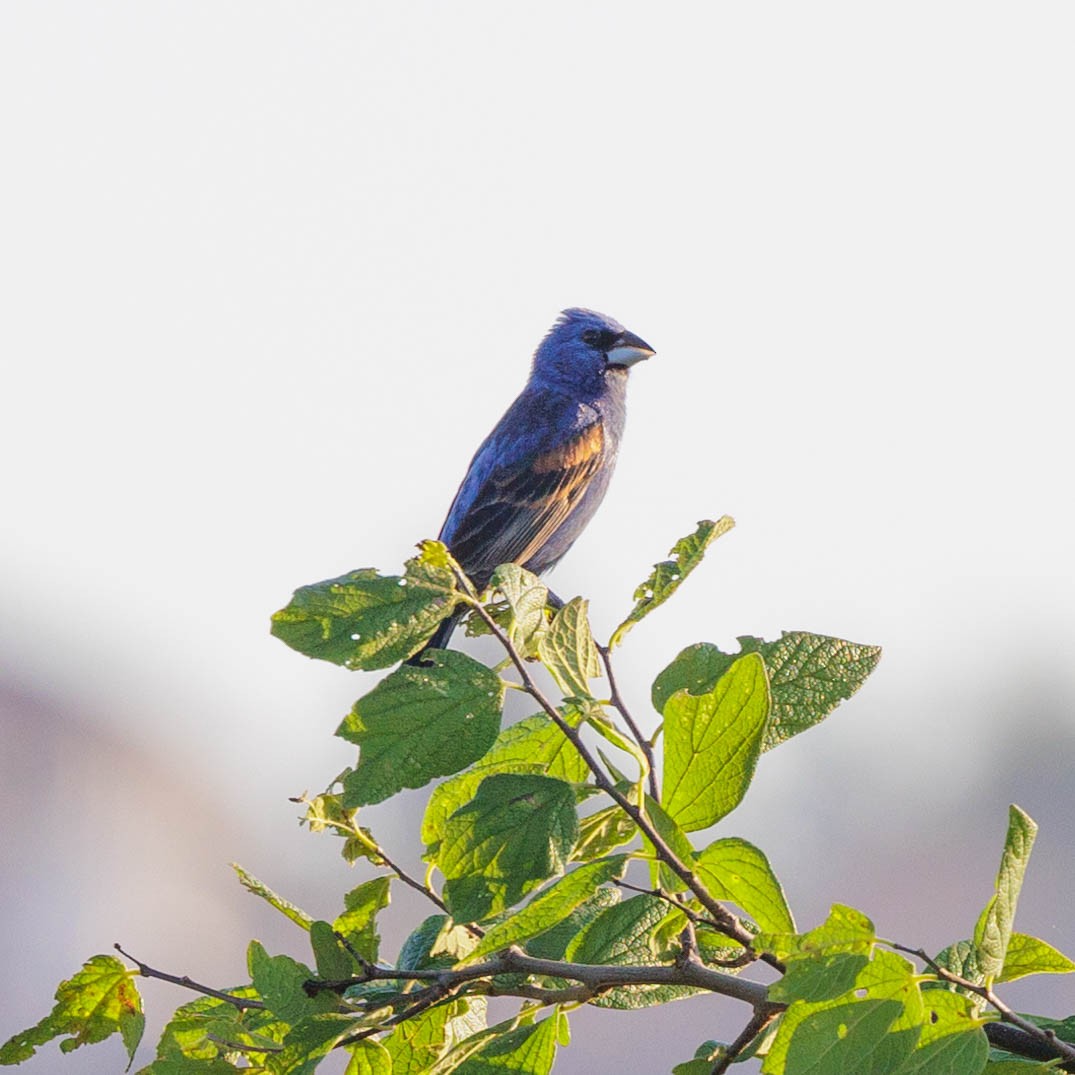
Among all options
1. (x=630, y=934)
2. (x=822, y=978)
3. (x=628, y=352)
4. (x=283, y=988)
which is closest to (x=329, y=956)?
(x=283, y=988)

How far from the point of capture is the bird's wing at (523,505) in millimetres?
6984

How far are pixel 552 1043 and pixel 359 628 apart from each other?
1.54 feet

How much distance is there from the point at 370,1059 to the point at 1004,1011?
25.8 inches

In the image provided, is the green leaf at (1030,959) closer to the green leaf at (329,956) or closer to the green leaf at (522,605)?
the green leaf at (522,605)

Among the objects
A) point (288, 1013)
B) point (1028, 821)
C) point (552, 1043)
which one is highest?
point (1028, 821)

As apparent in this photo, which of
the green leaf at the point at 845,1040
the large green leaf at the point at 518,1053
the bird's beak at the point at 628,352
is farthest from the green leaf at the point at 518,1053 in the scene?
the bird's beak at the point at 628,352

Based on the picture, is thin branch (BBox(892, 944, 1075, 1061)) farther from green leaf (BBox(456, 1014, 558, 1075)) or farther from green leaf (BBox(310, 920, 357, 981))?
green leaf (BBox(310, 920, 357, 981))

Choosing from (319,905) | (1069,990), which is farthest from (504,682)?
(319,905)

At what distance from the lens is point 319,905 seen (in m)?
31.0

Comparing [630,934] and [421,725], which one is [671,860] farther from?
[421,725]

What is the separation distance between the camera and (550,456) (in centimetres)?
754

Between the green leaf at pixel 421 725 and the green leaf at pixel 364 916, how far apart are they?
0.37 metres

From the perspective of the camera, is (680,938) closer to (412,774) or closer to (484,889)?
(484,889)

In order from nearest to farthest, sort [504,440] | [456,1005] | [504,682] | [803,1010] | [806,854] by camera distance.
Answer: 1. [803,1010]
2. [504,682]
3. [456,1005]
4. [504,440]
5. [806,854]
